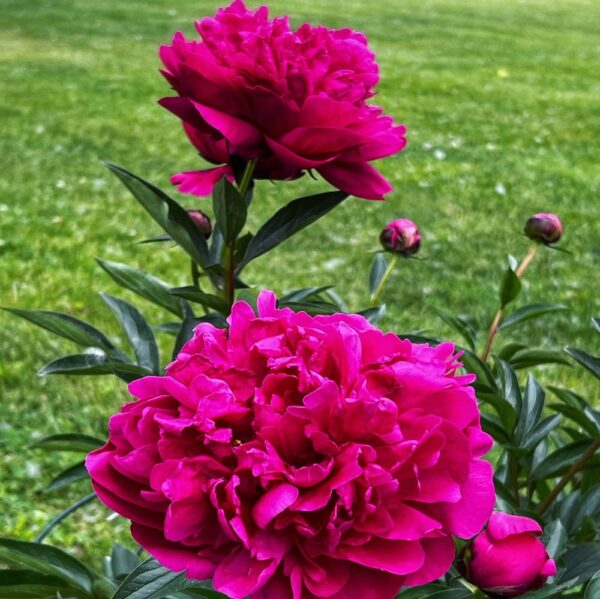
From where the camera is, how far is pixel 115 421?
0.53 meters

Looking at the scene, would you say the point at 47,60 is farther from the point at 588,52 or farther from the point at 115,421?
the point at 115,421

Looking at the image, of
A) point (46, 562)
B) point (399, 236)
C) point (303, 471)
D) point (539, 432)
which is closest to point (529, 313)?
point (399, 236)

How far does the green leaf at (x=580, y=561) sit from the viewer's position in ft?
2.51

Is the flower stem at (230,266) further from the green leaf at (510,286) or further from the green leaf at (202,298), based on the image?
the green leaf at (510,286)

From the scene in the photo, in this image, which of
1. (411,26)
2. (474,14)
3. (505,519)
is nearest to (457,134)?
(505,519)

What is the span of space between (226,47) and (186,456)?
1.32 ft

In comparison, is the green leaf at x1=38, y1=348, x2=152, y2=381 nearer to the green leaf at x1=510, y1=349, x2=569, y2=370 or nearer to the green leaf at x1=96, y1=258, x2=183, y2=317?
the green leaf at x1=96, y1=258, x2=183, y2=317

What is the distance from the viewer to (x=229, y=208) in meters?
0.84

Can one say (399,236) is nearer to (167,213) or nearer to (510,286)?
(510,286)

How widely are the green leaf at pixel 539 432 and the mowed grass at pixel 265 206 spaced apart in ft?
1.51

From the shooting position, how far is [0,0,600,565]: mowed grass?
2445 millimetres

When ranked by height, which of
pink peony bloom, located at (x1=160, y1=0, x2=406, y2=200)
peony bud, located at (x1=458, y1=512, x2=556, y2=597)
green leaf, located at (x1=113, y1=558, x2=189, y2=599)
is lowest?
green leaf, located at (x1=113, y1=558, x2=189, y2=599)

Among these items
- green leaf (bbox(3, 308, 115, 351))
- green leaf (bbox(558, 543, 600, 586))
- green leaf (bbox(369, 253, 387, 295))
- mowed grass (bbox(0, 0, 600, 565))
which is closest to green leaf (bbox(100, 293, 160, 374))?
green leaf (bbox(3, 308, 115, 351))

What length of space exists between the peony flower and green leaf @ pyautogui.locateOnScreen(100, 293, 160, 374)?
20.7 inches
